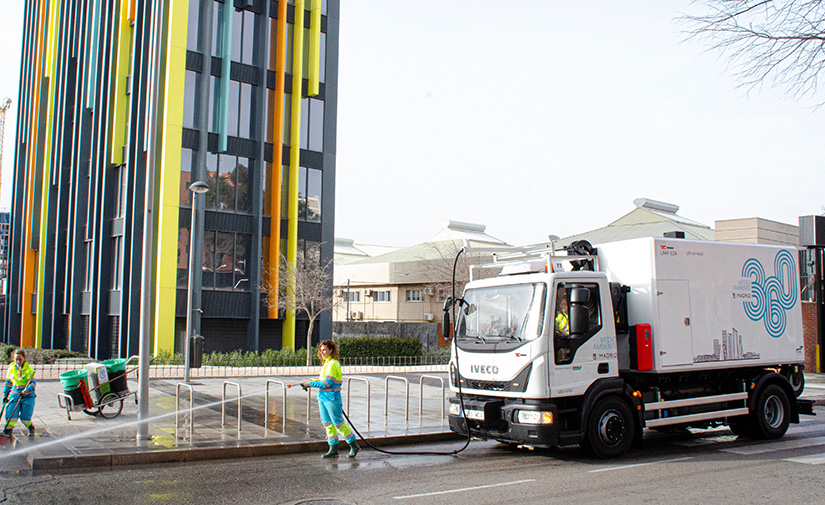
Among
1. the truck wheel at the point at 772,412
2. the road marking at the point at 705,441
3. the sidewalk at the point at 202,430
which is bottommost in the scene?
the road marking at the point at 705,441

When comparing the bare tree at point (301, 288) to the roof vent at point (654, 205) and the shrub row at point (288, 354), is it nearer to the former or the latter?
the shrub row at point (288, 354)

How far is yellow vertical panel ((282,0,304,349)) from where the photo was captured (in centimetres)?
3177

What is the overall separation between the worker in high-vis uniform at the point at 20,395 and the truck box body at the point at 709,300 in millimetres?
9015

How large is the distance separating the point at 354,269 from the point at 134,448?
48.2 m

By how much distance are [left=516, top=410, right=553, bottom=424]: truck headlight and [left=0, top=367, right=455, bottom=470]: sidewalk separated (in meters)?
2.69

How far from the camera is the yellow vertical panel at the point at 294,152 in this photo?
1251 inches

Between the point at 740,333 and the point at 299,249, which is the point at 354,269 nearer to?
the point at 299,249

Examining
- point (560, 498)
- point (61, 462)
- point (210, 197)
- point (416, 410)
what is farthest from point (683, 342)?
point (210, 197)

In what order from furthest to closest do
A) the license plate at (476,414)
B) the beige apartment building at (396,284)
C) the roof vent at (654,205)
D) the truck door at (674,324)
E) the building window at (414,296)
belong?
the roof vent at (654,205) < the building window at (414,296) < the beige apartment building at (396,284) < the truck door at (674,324) < the license plate at (476,414)

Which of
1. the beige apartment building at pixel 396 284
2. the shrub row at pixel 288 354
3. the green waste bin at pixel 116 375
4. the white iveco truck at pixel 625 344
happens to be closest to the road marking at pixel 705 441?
the white iveco truck at pixel 625 344

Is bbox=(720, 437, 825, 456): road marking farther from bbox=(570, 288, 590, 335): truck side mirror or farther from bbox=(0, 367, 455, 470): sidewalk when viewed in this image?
bbox=(0, 367, 455, 470): sidewalk

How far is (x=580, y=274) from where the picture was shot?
9.89 metres

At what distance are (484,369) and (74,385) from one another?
735 centimetres

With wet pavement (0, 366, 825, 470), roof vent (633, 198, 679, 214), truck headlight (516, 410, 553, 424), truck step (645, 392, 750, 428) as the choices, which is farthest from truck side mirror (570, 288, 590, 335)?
roof vent (633, 198, 679, 214)
